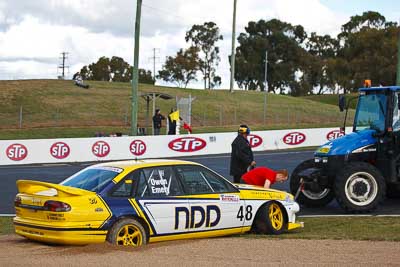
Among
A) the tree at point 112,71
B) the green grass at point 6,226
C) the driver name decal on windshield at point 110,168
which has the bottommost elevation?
the green grass at point 6,226

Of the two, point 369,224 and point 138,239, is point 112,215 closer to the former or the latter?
point 138,239

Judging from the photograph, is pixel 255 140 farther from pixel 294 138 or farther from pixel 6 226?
pixel 6 226

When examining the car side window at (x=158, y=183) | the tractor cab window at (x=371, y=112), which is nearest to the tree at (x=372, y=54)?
the tractor cab window at (x=371, y=112)

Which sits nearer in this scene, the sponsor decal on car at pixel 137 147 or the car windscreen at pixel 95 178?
the car windscreen at pixel 95 178

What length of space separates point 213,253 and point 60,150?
2189 cm

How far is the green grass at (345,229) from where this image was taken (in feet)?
36.6

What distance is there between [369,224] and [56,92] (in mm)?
50959

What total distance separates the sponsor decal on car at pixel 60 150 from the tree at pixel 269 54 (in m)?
67.3

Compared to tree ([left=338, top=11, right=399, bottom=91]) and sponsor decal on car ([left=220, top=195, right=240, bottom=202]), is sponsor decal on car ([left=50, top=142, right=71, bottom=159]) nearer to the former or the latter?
sponsor decal on car ([left=220, top=195, right=240, bottom=202])

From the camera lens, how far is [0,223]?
14.1 meters

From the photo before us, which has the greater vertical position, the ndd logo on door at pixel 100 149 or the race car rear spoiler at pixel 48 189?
the race car rear spoiler at pixel 48 189

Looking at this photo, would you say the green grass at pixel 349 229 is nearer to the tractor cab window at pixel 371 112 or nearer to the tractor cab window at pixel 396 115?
the tractor cab window at pixel 396 115

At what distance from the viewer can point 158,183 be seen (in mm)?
10648

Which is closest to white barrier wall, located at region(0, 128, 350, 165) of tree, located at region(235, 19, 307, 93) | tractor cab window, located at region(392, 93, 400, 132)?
tractor cab window, located at region(392, 93, 400, 132)
